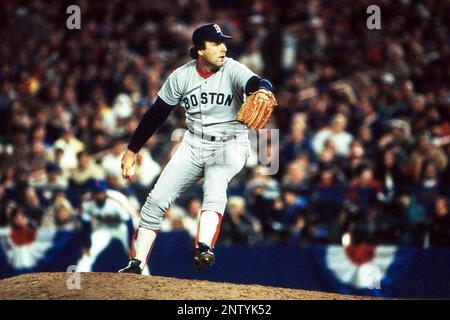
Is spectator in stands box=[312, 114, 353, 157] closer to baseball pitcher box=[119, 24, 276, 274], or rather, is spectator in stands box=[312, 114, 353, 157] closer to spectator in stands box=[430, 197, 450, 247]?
spectator in stands box=[430, 197, 450, 247]

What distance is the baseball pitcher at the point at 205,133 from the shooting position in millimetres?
6582

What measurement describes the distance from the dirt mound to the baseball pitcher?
35 centimetres

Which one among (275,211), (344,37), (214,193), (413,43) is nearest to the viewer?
(214,193)

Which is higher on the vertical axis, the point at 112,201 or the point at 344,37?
the point at 344,37

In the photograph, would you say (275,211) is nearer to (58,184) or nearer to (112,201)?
(112,201)

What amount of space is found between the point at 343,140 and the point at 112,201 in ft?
12.0

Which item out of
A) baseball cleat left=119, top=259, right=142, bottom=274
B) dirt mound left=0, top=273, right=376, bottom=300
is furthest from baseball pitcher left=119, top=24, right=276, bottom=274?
dirt mound left=0, top=273, right=376, bottom=300

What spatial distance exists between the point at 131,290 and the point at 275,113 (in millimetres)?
7583

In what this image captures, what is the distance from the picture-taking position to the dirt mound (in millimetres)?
6078

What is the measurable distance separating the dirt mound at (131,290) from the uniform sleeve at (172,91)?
4.83 feet

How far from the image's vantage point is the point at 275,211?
10.8 metres

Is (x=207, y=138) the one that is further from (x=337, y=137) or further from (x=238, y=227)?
(x=337, y=137)

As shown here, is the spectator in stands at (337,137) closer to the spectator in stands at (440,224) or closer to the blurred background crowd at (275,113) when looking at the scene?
the blurred background crowd at (275,113)
